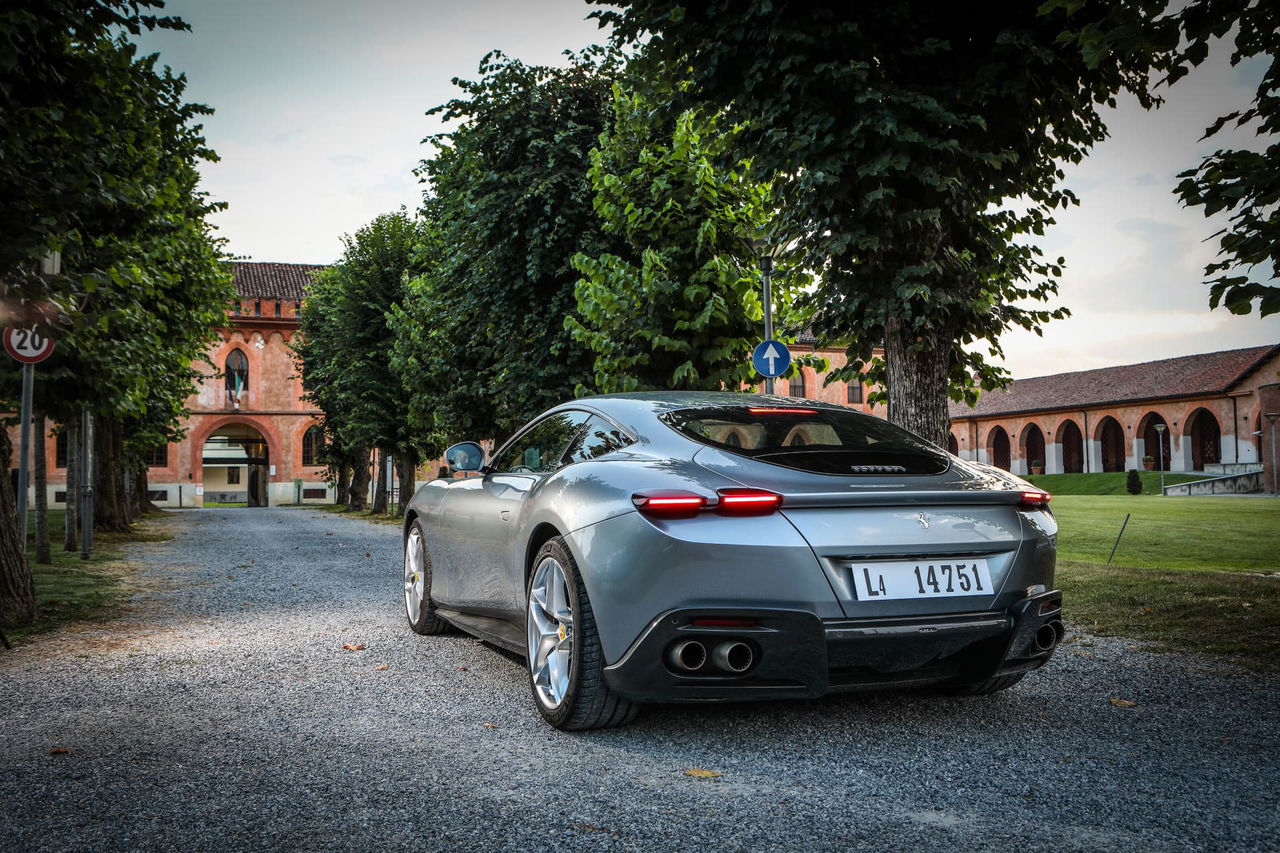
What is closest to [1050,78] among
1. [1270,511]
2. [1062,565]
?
[1062,565]

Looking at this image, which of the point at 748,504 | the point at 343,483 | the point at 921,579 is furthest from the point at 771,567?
the point at 343,483

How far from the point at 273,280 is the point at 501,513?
68071mm

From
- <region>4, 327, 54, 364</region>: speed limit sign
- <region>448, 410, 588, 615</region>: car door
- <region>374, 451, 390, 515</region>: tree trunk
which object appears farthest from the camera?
<region>374, 451, 390, 515</region>: tree trunk

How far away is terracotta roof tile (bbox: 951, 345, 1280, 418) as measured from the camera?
5897cm

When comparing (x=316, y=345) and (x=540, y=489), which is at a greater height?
(x=316, y=345)

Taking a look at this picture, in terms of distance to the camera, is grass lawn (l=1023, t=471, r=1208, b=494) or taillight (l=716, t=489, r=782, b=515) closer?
taillight (l=716, t=489, r=782, b=515)

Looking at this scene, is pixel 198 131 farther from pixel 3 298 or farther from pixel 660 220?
pixel 3 298

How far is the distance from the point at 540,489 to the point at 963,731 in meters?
2.12

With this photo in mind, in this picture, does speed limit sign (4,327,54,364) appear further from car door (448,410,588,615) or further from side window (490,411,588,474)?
side window (490,411,588,474)

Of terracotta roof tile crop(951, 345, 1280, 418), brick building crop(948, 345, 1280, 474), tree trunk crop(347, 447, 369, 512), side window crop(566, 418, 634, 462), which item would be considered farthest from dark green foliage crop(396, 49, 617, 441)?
brick building crop(948, 345, 1280, 474)

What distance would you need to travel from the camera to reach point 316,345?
3919cm

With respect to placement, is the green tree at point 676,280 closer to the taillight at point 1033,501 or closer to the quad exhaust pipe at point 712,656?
the taillight at point 1033,501

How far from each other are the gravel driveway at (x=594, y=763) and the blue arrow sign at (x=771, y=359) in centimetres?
774

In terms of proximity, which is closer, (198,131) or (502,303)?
(198,131)
